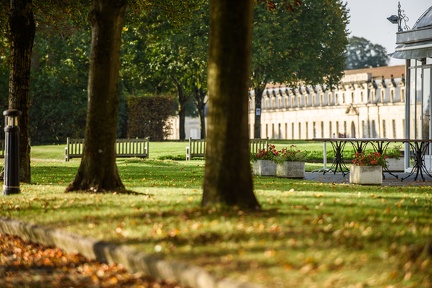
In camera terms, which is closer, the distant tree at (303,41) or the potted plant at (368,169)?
the potted plant at (368,169)

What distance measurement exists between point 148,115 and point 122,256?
52.8 meters

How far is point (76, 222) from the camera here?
42.1 feet

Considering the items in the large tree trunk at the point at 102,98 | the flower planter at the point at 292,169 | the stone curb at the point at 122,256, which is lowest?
the stone curb at the point at 122,256

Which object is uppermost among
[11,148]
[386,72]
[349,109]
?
[386,72]

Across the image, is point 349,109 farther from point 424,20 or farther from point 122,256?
point 122,256

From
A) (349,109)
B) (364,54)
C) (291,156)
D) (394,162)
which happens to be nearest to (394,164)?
(394,162)

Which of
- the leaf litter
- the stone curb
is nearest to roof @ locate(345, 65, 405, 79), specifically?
the stone curb

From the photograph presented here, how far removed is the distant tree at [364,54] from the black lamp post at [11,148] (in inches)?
5680

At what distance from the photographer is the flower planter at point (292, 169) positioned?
93.5ft

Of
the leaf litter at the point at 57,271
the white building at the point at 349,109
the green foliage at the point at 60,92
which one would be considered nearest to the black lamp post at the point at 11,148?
the leaf litter at the point at 57,271

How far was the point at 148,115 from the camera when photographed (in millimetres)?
62562

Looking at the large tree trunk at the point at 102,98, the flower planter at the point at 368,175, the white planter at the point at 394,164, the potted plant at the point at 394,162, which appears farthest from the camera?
the white planter at the point at 394,164

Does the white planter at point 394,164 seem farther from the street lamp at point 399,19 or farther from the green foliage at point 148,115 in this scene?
the green foliage at point 148,115

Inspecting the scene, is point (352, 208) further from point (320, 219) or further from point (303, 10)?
point (303, 10)
